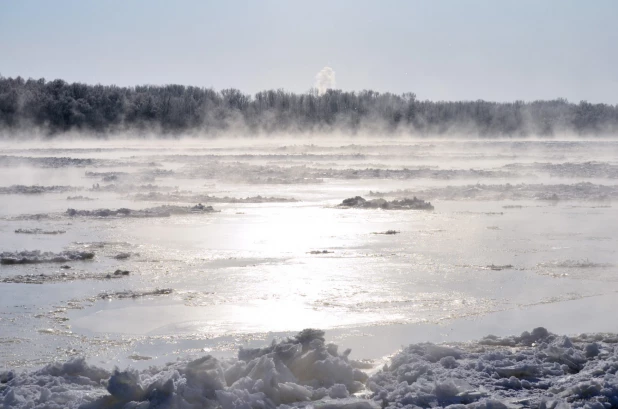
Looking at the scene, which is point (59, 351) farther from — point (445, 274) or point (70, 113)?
point (70, 113)

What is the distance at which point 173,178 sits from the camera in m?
23.2

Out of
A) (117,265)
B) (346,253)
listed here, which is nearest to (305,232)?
(346,253)

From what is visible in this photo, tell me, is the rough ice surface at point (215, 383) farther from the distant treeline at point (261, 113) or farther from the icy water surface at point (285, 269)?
the distant treeline at point (261, 113)

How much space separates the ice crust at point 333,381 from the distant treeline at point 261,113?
51615 millimetres

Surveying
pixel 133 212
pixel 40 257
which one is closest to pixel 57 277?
pixel 40 257

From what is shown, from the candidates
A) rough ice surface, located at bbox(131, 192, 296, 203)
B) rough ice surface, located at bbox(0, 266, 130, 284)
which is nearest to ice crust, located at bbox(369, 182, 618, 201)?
rough ice surface, located at bbox(131, 192, 296, 203)

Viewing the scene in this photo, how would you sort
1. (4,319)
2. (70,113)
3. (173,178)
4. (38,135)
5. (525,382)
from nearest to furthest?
(525,382) < (4,319) < (173,178) < (38,135) < (70,113)

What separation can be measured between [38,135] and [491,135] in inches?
1446

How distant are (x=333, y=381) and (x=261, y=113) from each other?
212ft

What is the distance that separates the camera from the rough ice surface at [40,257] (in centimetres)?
909

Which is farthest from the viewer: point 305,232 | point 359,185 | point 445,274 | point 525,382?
point 359,185

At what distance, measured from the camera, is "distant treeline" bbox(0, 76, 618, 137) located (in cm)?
5572

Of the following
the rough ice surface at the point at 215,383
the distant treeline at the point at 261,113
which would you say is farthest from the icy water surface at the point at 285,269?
the distant treeline at the point at 261,113

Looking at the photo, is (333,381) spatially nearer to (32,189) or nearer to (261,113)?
(32,189)
